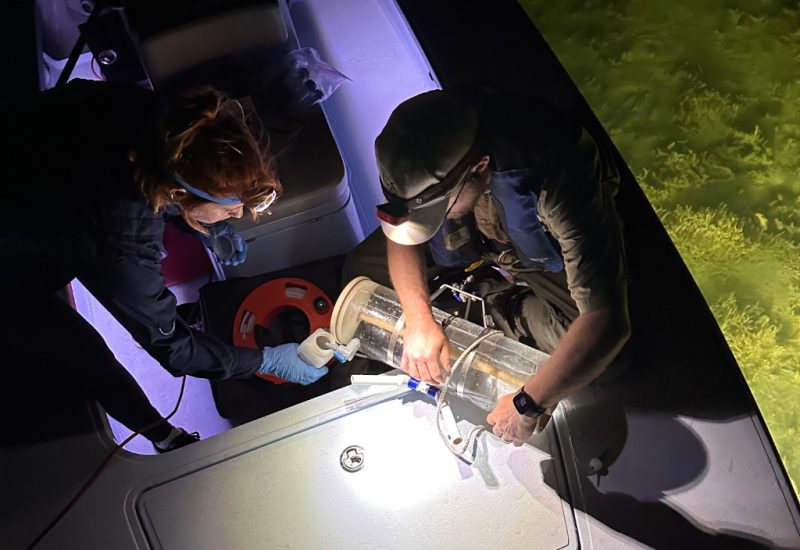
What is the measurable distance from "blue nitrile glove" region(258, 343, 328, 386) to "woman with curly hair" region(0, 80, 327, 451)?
0.20 m

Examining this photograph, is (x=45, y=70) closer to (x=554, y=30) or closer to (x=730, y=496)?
(x=554, y=30)

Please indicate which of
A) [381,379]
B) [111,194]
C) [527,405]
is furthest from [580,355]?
[111,194]

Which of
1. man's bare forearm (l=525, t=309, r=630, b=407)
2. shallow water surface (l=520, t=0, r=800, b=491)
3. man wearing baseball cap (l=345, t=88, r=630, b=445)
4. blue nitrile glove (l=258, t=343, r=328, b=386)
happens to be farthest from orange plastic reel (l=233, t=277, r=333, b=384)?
shallow water surface (l=520, t=0, r=800, b=491)

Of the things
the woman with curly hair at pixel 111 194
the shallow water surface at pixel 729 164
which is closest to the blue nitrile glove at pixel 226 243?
the woman with curly hair at pixel 111 194

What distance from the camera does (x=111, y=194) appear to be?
1.08m

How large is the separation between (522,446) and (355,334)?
1.37ft

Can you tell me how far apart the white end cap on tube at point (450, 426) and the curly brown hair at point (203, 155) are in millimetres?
561

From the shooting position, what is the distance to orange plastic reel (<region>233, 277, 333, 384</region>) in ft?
4.45

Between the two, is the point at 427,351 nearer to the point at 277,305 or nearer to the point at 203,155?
the point at 277,305

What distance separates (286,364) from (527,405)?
56 cm

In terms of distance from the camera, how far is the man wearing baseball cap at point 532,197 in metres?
0.87

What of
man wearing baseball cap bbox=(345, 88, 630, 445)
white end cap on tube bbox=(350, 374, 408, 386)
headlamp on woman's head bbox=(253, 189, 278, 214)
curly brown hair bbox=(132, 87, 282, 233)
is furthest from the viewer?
white end cap on tube bbox=(350, 374, 408, 386)

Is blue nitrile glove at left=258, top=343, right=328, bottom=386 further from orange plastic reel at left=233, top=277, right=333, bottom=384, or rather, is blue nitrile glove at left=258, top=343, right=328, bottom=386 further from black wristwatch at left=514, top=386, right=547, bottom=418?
black wristwatch at left=514, top=386, right=547, bottom=418

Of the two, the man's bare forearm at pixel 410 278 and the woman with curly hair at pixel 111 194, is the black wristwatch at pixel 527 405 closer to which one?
the man's bare forearm at pixel 410 278
